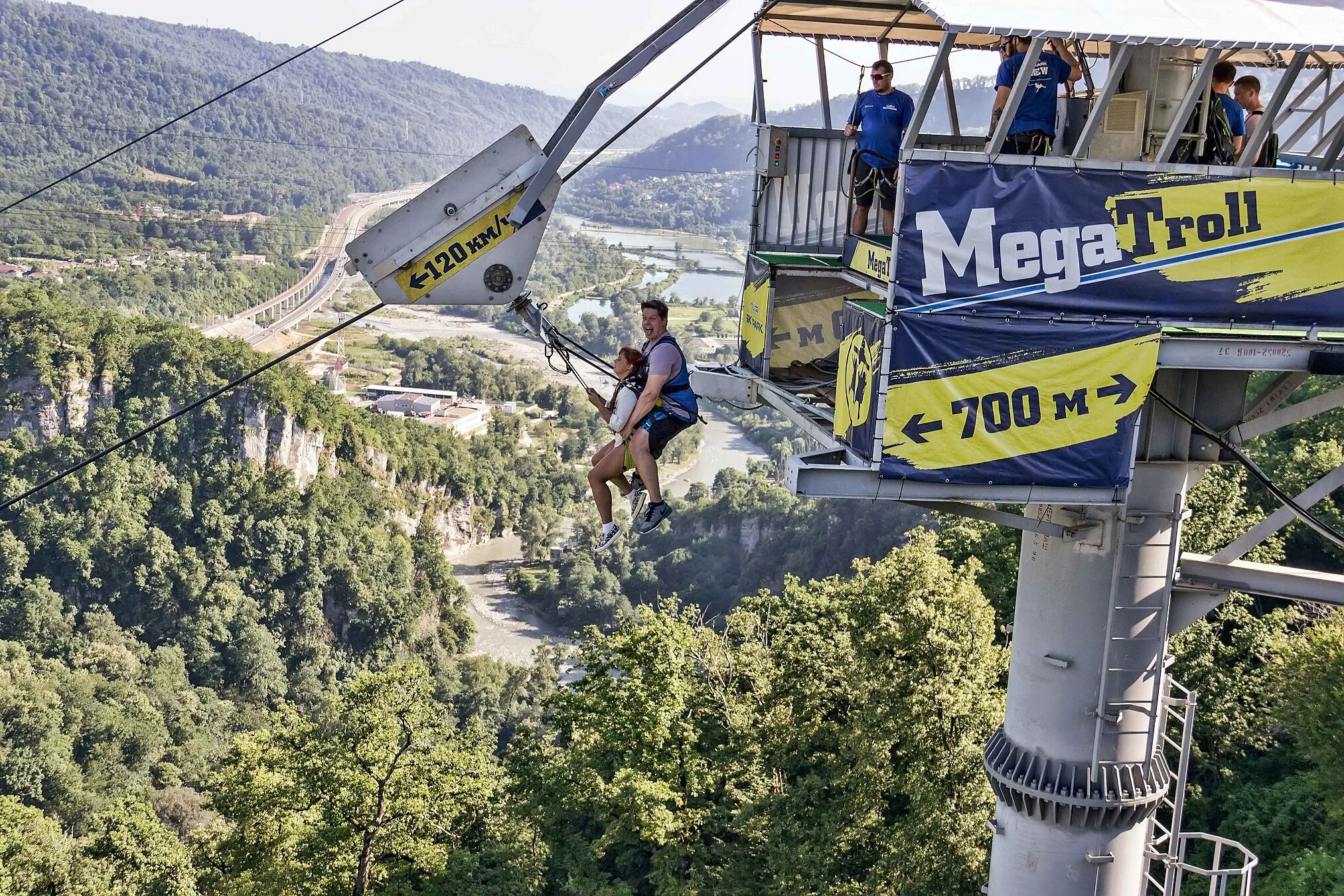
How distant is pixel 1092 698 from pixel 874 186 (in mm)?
5519

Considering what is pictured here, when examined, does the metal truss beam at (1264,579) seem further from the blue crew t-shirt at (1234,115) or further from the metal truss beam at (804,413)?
the blue crew t-shirt at (1234,115)

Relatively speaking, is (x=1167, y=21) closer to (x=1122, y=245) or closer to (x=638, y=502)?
(x=1122, y=245)

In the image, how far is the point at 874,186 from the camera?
1416cm

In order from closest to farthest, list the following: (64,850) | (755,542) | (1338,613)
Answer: (1338,613) < (64,850) < (755,542)

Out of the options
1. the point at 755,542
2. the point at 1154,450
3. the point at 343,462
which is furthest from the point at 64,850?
the point at 343,462

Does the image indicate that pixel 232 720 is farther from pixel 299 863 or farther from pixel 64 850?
pixel 299 863

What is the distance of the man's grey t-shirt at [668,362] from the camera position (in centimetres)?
1222

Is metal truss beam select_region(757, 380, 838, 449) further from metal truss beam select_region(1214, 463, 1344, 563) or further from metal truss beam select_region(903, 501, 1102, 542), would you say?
metal truss beam select_region(1214, 463, 1344, 563)

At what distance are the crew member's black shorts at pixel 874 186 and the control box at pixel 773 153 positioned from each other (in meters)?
1.40

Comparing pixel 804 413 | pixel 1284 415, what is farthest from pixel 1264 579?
pixel 804 413

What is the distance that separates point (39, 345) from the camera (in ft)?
408

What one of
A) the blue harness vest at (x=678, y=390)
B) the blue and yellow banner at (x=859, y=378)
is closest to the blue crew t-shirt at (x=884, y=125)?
the blue and yellow banner at (x=859, y=378)

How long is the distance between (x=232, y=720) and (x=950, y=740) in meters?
70.3

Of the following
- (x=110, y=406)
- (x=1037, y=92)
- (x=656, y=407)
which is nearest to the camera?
(x=1037, y=92)
